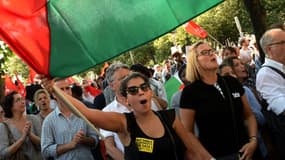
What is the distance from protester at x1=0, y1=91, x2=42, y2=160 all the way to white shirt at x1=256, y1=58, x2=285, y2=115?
107 inches

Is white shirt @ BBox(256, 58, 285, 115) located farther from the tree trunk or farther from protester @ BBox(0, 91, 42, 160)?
the tree trunk

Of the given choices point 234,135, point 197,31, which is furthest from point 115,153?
point 197,31

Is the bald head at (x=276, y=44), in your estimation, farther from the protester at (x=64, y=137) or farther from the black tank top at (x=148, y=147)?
the protester at (x=64, y=137)

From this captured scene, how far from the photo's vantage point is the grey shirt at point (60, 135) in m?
4.82

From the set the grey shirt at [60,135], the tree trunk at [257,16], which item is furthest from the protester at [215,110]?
the tree trunk at [257,16]

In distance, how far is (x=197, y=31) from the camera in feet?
45.6

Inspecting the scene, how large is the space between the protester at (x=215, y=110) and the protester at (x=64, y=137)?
1339 millimetres

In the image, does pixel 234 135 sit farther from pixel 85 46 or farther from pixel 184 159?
pixel 85 46

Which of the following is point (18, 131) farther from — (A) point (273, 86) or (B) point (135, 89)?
(A) point (273, 86)

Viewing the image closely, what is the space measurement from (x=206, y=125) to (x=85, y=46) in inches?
46.3

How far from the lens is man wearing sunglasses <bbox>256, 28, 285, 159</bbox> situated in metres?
4.02

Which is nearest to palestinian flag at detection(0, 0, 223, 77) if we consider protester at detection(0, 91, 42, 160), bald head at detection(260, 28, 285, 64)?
bald head at detection(260, 28, 285, 64)

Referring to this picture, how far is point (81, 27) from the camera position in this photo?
3.64 metres

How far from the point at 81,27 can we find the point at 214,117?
1.29 meters
